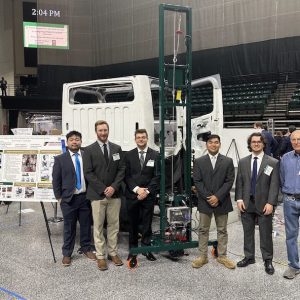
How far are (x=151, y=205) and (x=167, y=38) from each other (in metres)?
16.1

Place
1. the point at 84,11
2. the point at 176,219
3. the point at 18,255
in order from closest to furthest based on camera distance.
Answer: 1. the point at 176,219
2. the point at 18,255
3. the point at 84,11

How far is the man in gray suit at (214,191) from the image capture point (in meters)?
4.20

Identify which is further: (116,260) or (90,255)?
(90,255)

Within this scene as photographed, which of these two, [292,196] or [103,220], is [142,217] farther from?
[292,196]

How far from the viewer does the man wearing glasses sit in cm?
383

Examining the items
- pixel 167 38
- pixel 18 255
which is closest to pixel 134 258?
pixel 18 255

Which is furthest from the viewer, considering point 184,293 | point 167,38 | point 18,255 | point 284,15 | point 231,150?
point 167,38

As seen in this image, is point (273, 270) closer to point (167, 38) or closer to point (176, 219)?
point (176, 219)

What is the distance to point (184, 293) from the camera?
11.8 ft

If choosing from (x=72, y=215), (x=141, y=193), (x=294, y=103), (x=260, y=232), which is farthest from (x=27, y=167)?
(x=294, y=103)

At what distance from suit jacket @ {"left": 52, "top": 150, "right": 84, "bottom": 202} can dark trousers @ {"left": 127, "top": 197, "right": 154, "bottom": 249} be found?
2.23 feet

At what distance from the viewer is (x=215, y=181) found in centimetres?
421

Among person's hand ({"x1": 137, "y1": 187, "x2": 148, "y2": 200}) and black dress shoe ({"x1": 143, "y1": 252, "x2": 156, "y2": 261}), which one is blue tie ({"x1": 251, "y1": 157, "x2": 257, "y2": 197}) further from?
black dress shoe ({"x1": 143, "y1": 252, "x2": 156, "y2": 261})

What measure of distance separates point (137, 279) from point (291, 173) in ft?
Answer: 6.21
